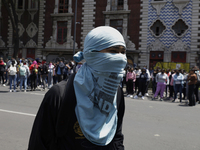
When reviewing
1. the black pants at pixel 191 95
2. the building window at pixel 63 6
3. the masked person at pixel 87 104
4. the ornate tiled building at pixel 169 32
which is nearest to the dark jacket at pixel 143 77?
the black pants at pixel 191 95

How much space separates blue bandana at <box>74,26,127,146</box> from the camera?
1675 millimetres

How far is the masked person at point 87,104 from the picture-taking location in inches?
64.7

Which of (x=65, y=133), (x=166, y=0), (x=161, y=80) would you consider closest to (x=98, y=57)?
(x=65, y=133)

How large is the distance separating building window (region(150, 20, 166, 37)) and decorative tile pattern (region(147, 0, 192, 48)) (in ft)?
1.20

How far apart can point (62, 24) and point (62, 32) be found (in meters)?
1.00

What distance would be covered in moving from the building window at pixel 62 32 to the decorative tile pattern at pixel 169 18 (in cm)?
997

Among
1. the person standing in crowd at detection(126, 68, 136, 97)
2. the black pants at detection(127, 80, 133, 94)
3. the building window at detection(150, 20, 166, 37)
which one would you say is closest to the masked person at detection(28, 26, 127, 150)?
the person standing in crowd at detection(126, 68, 136, 97)

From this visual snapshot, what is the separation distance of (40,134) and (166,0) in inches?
907

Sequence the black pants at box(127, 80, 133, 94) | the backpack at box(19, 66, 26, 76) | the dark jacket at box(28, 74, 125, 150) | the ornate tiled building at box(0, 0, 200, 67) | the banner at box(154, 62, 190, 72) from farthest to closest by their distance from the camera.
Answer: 1. the ornate tiled building at box(0, 0, 200, 67)
2. the banner at box(154, 62, 190, 72)
3. the black pants at box(127, 80, 133, 94)
4. the backpack at box(19, 66, 26, 76)
5. the dark jacket at box(28, 74, 125, 150)

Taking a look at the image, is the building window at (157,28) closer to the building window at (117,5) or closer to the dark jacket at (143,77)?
the building window at (117,5)

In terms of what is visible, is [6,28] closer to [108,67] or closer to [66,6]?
[66,6]

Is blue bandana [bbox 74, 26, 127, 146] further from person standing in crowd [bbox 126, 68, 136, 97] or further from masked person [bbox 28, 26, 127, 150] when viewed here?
person standing in crowd [bbox 126, 68, 136, 97]

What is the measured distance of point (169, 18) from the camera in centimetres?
2225

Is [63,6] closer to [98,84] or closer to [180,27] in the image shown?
[180,27]
